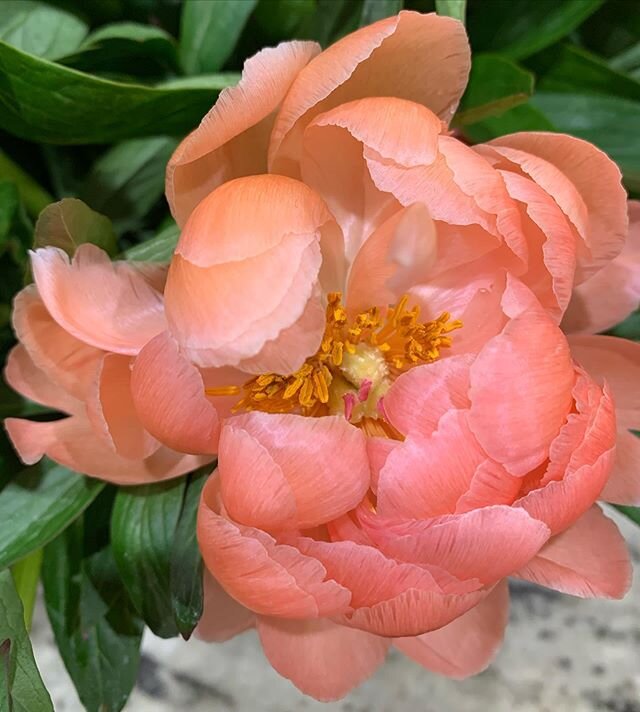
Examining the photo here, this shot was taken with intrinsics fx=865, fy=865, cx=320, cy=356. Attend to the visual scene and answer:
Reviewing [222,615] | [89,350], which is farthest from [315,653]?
[89,350]

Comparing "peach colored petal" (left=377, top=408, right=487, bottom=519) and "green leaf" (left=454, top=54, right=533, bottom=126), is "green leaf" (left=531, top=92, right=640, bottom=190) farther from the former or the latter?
"peach colored petal" (left=377, top=408, right=487, bottom=519)

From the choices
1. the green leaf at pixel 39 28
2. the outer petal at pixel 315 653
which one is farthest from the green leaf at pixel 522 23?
the outer petal at pixel 315 653

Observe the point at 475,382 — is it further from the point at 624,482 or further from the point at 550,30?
the point at 550,30

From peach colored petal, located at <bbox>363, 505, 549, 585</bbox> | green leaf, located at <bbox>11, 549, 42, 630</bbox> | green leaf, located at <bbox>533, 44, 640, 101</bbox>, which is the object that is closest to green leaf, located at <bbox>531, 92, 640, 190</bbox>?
green leaf, located at <bbox>533, 44, 640, 101</bbox>

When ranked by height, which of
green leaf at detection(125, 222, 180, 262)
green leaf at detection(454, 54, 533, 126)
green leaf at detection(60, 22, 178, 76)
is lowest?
green leaf at detection(125, 222, 180, 262)

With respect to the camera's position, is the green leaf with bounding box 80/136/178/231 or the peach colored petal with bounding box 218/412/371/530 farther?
the green leaf with bounding box 80/136/178/231

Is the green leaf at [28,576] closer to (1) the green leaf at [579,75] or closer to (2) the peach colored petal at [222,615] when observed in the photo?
(2) the peach colored petal at [222,615]

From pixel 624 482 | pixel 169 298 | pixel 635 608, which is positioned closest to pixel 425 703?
pixel 635 608

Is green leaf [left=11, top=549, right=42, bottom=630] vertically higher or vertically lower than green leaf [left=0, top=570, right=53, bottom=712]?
lower
